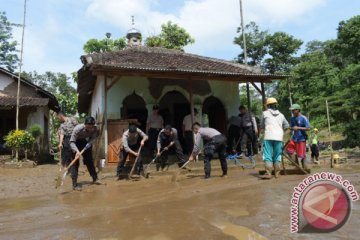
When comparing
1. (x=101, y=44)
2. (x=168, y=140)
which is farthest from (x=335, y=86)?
(x=168, y=140)

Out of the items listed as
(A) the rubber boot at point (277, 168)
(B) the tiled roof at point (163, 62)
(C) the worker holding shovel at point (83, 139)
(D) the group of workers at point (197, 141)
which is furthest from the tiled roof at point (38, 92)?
(A) the rubber boot at point (277, 168)

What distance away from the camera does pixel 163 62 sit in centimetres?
1320

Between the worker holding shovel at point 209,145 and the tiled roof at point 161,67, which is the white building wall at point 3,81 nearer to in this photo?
the tiled roof at point 161,67

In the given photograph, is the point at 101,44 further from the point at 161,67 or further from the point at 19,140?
the point at 161,67

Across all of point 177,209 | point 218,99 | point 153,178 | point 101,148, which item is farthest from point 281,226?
point 218,99

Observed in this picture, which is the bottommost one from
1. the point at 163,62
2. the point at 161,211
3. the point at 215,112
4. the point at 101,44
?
the point at 161,211

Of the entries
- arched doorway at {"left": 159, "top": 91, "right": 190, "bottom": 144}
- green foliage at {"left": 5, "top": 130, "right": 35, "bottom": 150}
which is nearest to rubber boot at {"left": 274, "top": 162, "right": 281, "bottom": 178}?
arched doorway at {"left": 159, "top": 91, "right": 190, "bottom": 144}

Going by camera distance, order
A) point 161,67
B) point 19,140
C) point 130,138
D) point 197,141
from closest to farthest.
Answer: point 197,141
point 130,138
point 161,67
point 19,140

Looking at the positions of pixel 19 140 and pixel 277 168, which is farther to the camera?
pixel 19 140

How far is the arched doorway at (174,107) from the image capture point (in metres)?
14.4

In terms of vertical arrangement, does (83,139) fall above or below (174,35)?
below

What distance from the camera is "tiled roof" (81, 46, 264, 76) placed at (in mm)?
11453

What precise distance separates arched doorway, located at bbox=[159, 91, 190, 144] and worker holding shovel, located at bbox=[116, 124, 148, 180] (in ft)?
15.3

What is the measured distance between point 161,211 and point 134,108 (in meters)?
8.74
